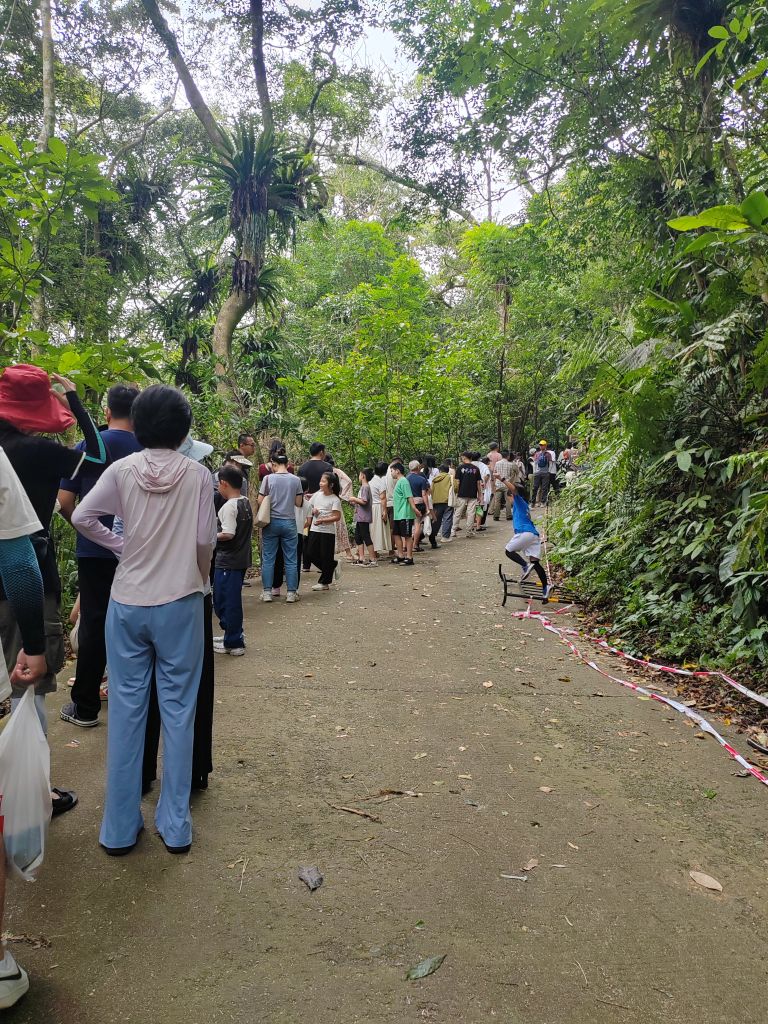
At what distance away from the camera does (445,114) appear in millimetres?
11609

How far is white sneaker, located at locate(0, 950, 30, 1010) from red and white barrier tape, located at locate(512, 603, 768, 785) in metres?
3.87

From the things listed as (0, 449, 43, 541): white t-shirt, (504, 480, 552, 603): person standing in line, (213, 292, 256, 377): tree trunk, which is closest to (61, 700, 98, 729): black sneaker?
(0, 449, 43, 541): white t-shirt

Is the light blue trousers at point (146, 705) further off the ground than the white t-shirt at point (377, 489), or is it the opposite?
the white t-shirt at point (377, 489)

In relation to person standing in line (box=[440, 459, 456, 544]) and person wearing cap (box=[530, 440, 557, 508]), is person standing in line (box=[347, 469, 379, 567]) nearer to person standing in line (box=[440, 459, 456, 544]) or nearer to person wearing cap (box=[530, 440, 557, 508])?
person standing in line (box=[440, 459, 456, 544])

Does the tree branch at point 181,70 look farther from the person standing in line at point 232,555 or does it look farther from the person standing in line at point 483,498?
the person standing in line at point 232,555

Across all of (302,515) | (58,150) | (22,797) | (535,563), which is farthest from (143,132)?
(22,797)

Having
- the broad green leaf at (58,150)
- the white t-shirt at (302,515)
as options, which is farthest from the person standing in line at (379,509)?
the broad green leaf at (58,150)

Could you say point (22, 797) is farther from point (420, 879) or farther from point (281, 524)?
point (281, 524)

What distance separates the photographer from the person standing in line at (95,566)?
425 cm

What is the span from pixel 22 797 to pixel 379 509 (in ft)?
33.2

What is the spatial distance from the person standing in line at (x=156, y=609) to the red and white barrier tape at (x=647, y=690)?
11.1 feet

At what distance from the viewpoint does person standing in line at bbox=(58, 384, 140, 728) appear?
4246mm

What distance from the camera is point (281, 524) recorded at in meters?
8.46

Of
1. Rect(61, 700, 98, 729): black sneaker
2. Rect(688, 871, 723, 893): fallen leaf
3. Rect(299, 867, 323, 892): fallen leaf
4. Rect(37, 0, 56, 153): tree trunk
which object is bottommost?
Rect(61, 700, 98, 729): black sneaker
